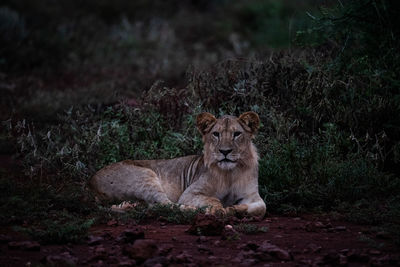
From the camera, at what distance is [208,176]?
23.7 feet

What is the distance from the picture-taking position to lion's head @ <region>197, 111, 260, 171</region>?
6.99m

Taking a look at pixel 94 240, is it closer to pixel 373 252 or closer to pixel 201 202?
pixel 201 202

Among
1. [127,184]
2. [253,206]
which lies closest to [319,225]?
[253,206]

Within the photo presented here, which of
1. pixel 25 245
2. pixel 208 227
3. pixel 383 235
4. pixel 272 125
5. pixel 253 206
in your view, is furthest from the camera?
pixel 272 125

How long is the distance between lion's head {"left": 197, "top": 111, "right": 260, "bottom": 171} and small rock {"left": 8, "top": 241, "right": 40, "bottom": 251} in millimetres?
2356

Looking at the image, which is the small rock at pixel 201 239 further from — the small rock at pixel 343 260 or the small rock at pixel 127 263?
the small rock at pixel 343 260

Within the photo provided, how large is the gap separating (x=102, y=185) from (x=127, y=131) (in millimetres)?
1470

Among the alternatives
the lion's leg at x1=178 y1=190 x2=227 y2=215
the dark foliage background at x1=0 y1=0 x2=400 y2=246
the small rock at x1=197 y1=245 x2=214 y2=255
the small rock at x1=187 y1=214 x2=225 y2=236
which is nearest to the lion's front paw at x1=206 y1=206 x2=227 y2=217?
the lion's leg at x1=178 y1=190 x2=227 y2=215

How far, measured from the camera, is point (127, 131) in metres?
8.88

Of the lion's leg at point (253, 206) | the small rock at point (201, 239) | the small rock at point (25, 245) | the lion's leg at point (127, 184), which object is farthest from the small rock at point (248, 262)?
the lion's leg at point (127, 184)

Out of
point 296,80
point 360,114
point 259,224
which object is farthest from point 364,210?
point 296,80

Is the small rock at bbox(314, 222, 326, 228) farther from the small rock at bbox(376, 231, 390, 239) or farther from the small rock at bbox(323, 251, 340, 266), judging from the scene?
the small rock at bbox(323, 251, 340, 266)

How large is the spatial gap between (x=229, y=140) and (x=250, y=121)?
379 millimetres

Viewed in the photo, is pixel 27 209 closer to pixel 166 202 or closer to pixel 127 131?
pixel 166 202
